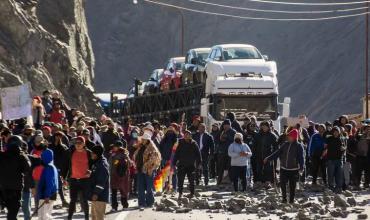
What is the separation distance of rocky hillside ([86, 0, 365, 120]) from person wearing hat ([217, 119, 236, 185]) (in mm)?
65976

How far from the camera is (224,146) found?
98.4 feet

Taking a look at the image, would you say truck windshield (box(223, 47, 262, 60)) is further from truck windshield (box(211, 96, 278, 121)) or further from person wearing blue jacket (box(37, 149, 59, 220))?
person wearing blue jacket (box(37, 149, 59, 220))

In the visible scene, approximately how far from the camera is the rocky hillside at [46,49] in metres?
45.7

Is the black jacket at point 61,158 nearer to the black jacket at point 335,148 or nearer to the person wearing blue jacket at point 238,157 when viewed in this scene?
the person wearing blue jacket at point 238,157

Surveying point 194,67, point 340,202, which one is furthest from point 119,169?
point 194,67

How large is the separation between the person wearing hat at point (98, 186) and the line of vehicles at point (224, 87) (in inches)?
677

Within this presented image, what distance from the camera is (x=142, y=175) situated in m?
24.1

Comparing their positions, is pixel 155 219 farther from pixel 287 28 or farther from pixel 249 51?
pixel 287 28

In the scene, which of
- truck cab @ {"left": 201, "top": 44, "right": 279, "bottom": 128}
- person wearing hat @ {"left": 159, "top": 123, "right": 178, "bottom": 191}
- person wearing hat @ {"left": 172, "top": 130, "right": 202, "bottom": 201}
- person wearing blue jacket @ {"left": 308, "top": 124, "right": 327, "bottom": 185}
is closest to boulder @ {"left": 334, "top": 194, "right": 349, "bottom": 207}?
person wearing hat @ {"left": 172, "top": 130, "right": 202, "bottom": 201}

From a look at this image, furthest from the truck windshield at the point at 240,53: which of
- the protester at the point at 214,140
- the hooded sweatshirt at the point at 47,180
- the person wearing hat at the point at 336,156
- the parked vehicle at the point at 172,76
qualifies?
the hooded sweatshirt at the point at 47,180

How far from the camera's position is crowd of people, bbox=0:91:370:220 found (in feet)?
61.0

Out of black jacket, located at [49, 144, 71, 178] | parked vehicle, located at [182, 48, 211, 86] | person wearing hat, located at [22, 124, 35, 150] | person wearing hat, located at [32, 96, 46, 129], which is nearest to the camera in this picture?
black jacket, located at [49, 144, 71, 178]

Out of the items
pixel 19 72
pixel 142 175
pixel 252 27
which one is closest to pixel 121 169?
pixel 142 175

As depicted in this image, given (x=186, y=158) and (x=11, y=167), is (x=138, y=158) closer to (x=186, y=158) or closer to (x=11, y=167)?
(x=186, y=158)
